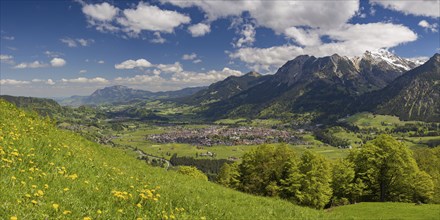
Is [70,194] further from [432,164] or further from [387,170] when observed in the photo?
[432,164]

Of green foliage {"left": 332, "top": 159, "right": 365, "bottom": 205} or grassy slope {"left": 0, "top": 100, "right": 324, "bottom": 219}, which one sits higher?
grassy slope {"left": 0, "top": 100, "right": 324, "bottom": 219}

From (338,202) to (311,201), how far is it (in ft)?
42.0

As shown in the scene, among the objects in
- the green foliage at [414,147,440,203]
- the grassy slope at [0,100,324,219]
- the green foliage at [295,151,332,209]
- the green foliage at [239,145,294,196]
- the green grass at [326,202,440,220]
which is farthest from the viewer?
the green foliage at [414,147,440,203]

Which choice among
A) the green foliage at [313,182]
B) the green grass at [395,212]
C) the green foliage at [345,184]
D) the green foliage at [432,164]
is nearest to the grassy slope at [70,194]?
the green grass at [395,212]

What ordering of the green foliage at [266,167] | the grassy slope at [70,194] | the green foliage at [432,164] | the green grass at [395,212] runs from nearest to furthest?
the grassy slope at [70,194] < the green grass at [395,212] < the green foliage at [266,167] < the green foliage at [432,164]

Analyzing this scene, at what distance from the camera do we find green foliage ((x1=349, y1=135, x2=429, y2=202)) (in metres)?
62.2

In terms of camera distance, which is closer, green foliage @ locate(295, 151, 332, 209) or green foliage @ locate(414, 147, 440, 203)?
green foliage @ locate(295, 151, 332, 209)

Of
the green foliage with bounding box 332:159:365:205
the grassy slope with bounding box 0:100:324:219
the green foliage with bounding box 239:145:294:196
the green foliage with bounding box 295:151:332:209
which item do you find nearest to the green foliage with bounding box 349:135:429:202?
the green foliage with bounding box 332:159:365:205

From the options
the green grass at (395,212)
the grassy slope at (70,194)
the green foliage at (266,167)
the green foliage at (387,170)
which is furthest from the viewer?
the green foliage at (266,167)

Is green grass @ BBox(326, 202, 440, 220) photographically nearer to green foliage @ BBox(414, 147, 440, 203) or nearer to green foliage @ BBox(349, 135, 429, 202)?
green foliage @ BBox(349, 135, 429, 202)

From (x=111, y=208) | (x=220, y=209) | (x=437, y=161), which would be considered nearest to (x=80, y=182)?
(x=111, y=208)

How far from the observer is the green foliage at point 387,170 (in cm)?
6219

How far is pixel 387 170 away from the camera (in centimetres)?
6369

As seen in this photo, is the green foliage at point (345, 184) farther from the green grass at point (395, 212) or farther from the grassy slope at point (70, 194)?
the grassy slope at point (70, 194)
